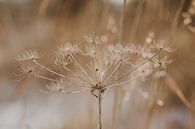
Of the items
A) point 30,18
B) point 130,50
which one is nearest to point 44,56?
point 30,18

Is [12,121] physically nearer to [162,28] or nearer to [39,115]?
[39,115]

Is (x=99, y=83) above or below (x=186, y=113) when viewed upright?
below

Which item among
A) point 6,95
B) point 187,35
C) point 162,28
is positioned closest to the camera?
point 162,28

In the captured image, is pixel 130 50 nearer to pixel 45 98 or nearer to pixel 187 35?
pixel 187 35

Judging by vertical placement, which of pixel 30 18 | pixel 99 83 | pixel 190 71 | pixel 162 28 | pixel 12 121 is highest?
pixel 30 18

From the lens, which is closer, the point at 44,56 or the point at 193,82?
the point at 193,82

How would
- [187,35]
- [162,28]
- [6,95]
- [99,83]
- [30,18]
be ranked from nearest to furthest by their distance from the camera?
1. [99,83]
2. [162,28]
3. [187,35]
4. [6,95]
5. [30,18]
